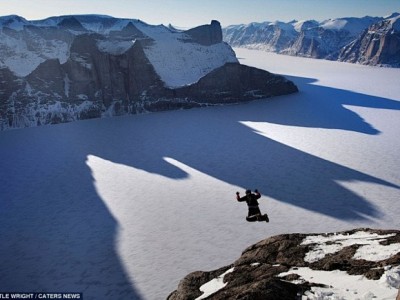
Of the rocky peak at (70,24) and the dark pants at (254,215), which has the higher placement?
the rocky peak at (70,24)

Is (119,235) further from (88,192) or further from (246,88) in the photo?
(246,88)

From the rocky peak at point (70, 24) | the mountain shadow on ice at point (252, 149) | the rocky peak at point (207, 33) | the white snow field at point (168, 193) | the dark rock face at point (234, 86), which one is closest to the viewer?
the white snow field at point (168, 193)

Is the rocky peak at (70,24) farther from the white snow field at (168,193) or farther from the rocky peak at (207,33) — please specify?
the white snow field at (168,193)

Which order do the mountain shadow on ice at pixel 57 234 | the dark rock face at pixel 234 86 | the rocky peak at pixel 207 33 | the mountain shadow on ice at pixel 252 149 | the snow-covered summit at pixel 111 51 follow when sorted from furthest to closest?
the rocky peak at pixel 207 33
the dark rock face at pixel 234 86
the snow-covered summit at pixel 111 51
the mountain shadow on ice at pixel 252 149
the mountain shadow on ice at pixel 57 234

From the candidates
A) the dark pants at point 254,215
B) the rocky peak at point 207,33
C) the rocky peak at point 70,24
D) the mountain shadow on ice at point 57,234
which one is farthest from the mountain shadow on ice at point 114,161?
the rocky peak at point 207,33

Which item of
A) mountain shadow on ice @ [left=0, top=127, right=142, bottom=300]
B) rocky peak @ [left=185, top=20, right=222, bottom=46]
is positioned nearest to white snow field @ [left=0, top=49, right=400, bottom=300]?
mountain shadow on ice @ [left=0, top=127, right=142, bottom=300]

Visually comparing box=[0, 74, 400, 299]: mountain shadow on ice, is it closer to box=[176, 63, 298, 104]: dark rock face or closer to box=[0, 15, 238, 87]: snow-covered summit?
box=[176, 63, 298, 104]: dark rock face
